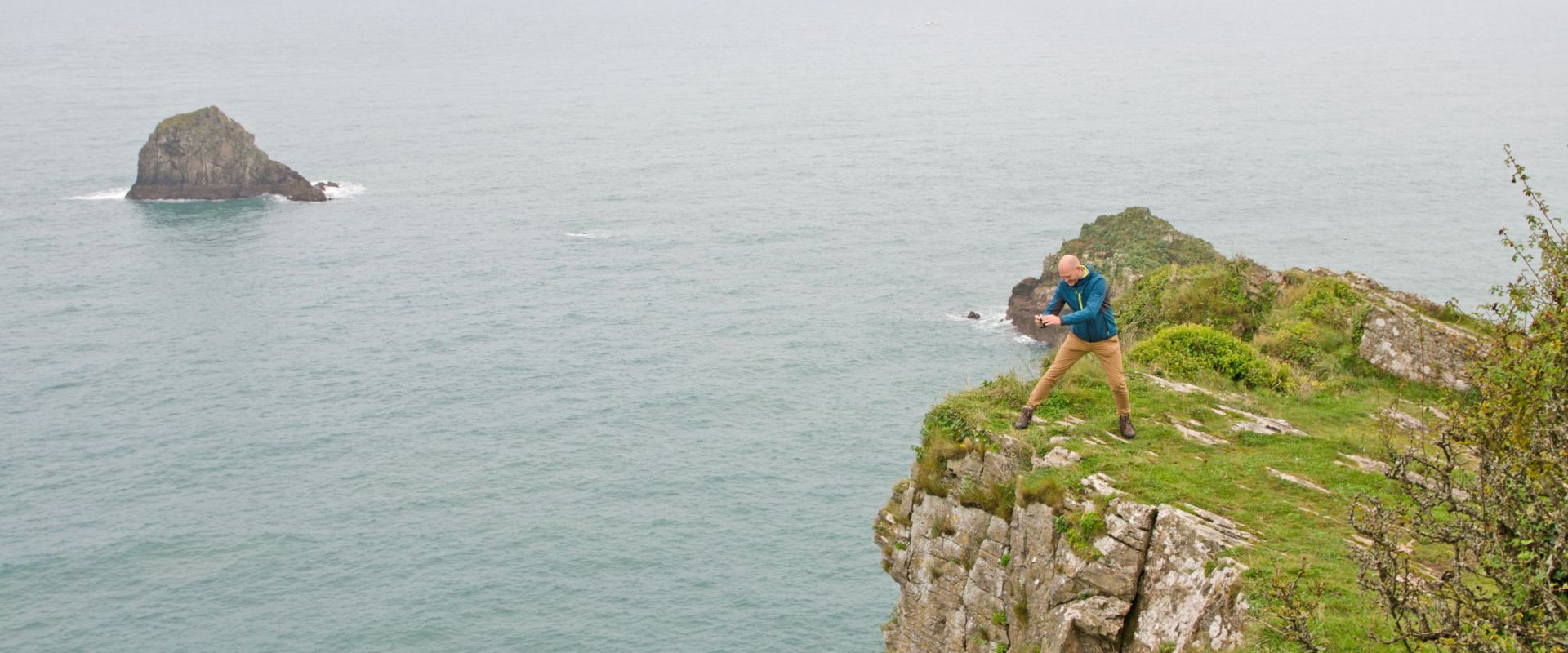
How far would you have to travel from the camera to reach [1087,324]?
17969mm

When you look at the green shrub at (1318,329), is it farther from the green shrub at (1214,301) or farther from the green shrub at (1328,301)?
the green shrub at (1214,301)

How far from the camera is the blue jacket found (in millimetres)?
17750

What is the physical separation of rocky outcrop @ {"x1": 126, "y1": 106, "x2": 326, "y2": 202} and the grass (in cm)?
12468

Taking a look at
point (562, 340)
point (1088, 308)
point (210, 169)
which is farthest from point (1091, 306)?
point (210, 169)

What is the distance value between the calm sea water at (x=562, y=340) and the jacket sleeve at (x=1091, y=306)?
35166 millimetres

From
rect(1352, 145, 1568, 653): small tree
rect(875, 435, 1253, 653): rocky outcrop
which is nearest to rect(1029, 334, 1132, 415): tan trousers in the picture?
rect(875, 435, 1253, 653): rocky outcrop

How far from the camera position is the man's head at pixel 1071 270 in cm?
1723

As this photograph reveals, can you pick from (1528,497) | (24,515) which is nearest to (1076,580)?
(1528,497)

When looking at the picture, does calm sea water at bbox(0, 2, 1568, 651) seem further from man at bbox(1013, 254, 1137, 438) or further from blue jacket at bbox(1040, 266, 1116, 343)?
blue jacket at bbox(1040, 266, 1116, 343)

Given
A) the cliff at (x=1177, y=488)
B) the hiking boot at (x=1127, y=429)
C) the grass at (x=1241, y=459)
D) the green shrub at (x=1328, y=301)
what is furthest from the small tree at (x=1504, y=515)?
the green shrub at (x=1328, y=301)

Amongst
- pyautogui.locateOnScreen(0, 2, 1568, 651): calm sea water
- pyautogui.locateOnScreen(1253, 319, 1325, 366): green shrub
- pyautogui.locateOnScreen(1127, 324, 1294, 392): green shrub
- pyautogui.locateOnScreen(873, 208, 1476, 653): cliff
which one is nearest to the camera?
pyautogui.locateOnScreen(873, 208, 1476, 653): cliff

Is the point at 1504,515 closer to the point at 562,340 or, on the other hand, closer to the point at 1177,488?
the point at 1177,488

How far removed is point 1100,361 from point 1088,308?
1.09 metres

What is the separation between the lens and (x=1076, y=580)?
1609 centimetres
